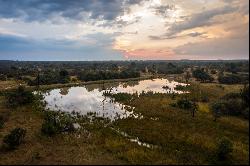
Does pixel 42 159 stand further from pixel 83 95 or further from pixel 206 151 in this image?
pixel 83 95

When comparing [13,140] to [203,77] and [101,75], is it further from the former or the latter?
[203,77]

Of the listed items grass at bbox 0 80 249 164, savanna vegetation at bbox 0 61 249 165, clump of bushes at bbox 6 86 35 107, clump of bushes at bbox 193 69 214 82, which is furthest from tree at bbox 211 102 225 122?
clump of bushes at bbox 193 69 214 82

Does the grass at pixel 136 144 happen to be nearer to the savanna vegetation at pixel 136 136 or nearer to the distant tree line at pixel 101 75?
the savanna vegetation at pixel 136 136

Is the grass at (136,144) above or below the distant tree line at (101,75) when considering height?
below

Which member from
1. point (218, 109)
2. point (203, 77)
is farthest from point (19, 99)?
point (203, 77)

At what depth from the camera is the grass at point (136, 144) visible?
93.4 ft

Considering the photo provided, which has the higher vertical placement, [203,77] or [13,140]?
[203,77]

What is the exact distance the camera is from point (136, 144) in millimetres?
33656


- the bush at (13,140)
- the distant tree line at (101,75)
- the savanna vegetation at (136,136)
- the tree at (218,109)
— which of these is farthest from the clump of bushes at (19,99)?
the distant tree line at (101,75)

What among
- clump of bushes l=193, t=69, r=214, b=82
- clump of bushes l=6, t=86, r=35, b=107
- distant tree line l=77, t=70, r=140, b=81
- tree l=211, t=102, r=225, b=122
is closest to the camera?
tree l=211, t=102, r=225, b=122

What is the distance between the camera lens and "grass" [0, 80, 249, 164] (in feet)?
93.4

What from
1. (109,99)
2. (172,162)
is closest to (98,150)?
(172,162)

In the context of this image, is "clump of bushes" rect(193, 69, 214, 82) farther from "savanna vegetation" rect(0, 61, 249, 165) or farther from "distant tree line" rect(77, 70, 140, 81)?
"savanna vegetation" rect(0, 61, 249, 165)

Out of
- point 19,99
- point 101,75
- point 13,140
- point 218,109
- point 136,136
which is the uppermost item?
point 101,75
